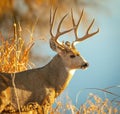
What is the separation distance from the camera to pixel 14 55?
4.25m

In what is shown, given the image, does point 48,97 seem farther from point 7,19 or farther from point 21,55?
point 7,19

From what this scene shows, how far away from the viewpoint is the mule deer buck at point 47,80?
3.15 meters

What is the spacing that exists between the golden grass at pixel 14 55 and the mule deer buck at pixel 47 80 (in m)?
0.89

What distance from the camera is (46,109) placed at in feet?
10.5

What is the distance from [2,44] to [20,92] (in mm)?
1217

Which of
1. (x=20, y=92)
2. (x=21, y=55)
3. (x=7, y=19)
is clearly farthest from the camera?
(x=7, y=19)

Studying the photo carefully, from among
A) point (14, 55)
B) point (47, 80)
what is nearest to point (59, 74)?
point (47, 80)

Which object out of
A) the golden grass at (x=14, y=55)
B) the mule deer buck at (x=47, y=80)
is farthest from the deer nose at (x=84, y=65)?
the golden grass at (x=14, y=55)

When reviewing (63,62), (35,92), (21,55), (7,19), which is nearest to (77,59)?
(63,62)

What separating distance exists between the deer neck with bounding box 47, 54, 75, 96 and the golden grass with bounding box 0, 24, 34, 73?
887mm

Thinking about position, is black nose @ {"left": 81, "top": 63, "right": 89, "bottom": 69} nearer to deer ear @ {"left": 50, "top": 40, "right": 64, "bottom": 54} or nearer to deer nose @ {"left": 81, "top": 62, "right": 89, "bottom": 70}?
deer nose @ {"left": 81, "top": 62, "right": 89, "bottom": 70}

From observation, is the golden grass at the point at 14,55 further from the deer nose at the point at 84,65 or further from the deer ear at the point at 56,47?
the deer nose at the point at 84,65

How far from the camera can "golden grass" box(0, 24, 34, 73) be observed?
4.19 meters

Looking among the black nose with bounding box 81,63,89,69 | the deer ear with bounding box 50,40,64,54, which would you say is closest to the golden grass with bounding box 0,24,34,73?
the deer ear with bounding box 50,40,64,54
